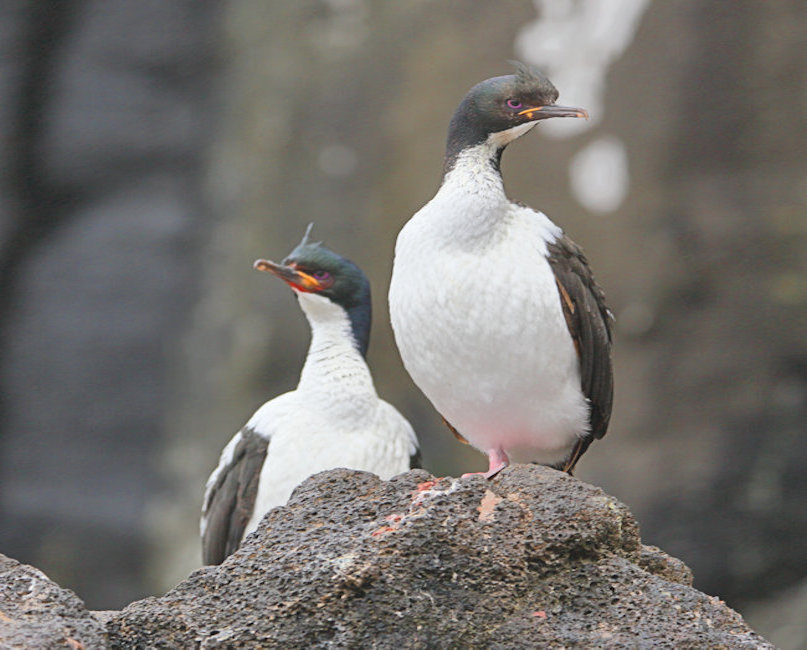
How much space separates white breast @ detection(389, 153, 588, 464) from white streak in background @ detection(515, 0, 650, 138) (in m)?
4.32

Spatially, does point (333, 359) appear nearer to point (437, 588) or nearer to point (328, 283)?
point (328, 283)

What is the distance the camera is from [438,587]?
2.86 m

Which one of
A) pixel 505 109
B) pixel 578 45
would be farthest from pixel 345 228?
pixel 505 109

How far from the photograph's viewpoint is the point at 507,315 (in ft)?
13.3

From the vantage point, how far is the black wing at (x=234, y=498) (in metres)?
5.23

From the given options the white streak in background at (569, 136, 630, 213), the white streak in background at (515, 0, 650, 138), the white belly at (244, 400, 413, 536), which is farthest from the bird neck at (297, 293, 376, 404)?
the white streak in background at (515, 0, 650, 138)

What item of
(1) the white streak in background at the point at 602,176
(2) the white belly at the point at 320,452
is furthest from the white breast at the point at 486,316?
(1) the white streak in background at the point at 602,176

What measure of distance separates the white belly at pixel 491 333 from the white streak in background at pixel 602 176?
13.3 ft

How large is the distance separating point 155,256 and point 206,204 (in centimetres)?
55

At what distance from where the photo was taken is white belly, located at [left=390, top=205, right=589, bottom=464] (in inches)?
160

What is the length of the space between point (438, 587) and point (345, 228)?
630 centimetres

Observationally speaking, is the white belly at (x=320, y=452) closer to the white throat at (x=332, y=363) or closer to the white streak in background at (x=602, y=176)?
the white throat at (x=332, y=363)

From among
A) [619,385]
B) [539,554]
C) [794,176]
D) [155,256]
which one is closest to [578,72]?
[794,176]

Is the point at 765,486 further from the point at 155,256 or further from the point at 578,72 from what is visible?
the point at 155,256
